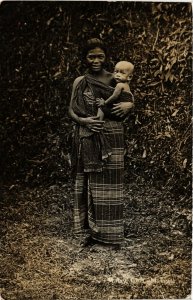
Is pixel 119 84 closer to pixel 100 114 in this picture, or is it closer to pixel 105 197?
pixel 100 114

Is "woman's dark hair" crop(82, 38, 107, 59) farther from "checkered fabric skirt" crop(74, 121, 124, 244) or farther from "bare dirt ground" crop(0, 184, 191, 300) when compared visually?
"bare dirt ground" crop(0, 184, 191, 300)

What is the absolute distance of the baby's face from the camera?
2.93 metres

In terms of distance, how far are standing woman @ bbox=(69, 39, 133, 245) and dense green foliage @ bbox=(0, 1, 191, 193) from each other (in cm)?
6

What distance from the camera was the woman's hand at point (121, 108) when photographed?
2953mm

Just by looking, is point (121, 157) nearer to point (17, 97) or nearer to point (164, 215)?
point (164, 215)

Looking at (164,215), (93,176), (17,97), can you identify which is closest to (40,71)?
(17,97)

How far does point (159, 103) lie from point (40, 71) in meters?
0.65

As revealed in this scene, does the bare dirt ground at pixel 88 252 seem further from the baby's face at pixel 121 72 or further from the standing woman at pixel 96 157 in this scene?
the baby's face at pixel 121 72

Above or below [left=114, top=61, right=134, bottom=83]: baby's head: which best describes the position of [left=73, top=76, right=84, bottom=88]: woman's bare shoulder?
below

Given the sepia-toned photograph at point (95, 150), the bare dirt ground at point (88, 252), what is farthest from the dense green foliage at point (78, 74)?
the bare dirt ground at point (88, 252)

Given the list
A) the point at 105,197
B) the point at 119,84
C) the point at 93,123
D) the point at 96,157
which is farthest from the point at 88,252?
the point at 119,84

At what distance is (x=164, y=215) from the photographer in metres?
3.11

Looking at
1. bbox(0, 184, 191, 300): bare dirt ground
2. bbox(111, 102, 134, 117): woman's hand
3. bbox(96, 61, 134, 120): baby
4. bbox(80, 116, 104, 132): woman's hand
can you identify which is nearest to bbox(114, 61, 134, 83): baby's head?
bbox(96, 61, 134, 120): baby

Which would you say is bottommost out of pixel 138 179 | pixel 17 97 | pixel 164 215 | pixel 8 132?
pixel 164 215
